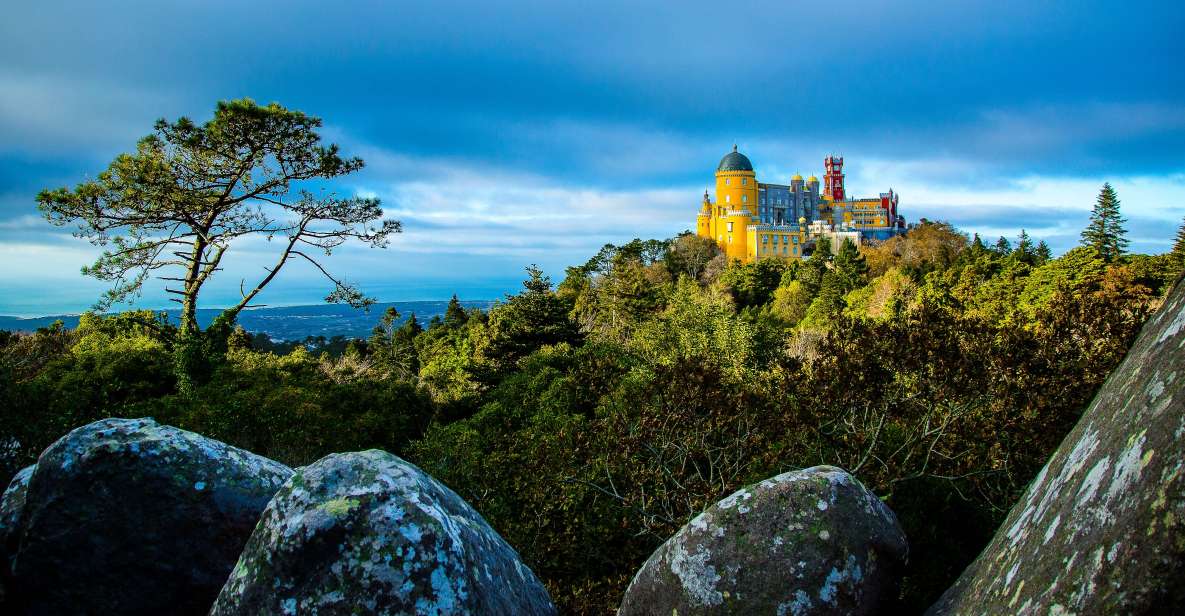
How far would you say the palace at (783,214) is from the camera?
7525cm

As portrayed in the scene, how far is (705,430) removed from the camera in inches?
369

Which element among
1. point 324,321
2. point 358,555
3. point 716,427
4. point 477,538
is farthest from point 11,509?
point 324,321

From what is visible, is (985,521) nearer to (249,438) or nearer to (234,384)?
(249,438)

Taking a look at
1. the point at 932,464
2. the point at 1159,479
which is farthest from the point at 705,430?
the point at 1159,479

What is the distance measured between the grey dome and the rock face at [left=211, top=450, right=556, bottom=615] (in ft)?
274

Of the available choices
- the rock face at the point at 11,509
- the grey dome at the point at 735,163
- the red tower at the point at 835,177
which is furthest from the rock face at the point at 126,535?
the red tower at the point at 835,177

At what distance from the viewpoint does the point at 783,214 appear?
8900cm

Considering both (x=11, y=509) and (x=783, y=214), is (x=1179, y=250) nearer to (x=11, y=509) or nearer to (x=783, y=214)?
(x=11, y=509)

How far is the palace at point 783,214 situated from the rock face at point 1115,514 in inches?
2818

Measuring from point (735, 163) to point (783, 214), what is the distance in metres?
10.8

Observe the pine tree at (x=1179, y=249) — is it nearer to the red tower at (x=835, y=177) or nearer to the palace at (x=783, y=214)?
the palace at (x=783, y=214)

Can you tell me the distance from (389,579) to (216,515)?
245 cm

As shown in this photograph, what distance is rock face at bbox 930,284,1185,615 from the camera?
2.60 metres

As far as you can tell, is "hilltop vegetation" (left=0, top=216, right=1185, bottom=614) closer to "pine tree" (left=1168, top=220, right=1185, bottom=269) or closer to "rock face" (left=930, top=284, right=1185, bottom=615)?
"rock face" (left=930, top=284, right=1185, bottom=615)
